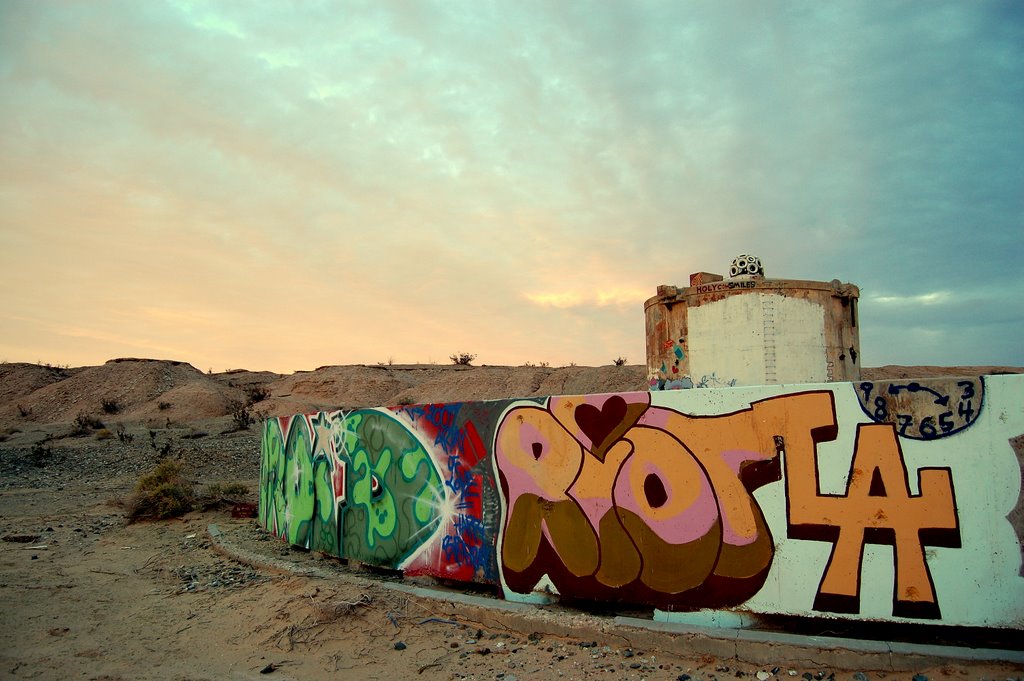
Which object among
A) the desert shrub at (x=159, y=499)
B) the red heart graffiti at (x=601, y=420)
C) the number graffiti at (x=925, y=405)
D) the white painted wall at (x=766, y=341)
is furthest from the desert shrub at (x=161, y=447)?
the number graffiti at (x=925, y=405)

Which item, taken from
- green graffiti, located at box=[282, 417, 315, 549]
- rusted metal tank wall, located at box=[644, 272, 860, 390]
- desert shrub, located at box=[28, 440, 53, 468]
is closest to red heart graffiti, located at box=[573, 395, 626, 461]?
green graffiti, located at box=[282, 417, 315, 549]

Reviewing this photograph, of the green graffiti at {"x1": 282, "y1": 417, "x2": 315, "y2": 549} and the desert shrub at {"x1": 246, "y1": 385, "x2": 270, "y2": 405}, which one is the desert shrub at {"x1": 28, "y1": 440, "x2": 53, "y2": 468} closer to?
the desert shrub at {"x1": 246, "y1": 385, "x2": 270, "y2": 405}

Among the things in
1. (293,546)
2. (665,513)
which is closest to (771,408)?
(665,513)

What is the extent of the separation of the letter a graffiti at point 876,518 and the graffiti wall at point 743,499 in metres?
0.01

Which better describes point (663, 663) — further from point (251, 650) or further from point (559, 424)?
point (251, 650)

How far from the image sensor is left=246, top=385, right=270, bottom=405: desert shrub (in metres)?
39.0

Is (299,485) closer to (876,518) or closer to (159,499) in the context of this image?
(159,499)

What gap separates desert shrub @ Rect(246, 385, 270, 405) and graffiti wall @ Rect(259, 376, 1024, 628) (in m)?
33.7

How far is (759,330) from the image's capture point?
11062 millimetres

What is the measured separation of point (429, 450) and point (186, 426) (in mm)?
24073

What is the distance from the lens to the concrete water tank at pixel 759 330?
11.0 meters

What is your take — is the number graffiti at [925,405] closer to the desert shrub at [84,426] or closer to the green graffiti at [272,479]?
the green graffiti at [272,479]

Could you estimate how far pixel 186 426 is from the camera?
2784 cm

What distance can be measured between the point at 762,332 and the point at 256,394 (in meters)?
35.0
